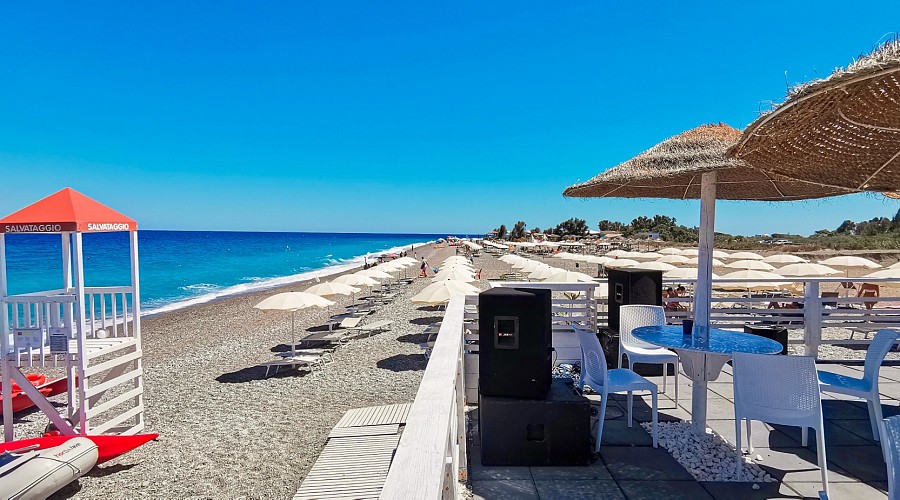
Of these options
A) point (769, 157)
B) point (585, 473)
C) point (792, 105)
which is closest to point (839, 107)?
point (792, 105)

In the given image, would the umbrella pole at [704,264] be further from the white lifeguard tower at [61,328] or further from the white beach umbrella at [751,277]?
the white beach umbrella at [751,277]

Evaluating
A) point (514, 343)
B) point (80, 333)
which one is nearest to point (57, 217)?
point (80, 333)

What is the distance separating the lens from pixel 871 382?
349cm

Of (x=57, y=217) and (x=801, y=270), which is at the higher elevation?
(x=57, y=217)

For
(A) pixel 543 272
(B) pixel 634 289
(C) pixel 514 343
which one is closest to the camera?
(C) pixel 514 343

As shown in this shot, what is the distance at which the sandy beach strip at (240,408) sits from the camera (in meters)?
4.93

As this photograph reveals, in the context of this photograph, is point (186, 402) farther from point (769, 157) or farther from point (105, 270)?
point (105, 270)

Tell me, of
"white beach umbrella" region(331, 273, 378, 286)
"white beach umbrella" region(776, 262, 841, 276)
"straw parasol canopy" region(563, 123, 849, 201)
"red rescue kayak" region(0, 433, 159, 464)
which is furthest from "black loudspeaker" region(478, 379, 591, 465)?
"white beach umbrella" region(776, 262, 841, 276)

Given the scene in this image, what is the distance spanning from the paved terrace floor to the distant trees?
62452 mm

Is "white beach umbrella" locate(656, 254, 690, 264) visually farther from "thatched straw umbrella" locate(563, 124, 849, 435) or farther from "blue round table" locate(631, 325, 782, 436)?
"blue round table" locate(631, 325, 782, 436)

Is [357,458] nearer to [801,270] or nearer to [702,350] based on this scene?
[702,350]

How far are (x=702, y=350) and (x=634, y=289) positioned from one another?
207 centimetres

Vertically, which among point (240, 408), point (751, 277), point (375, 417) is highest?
point (751, 277)

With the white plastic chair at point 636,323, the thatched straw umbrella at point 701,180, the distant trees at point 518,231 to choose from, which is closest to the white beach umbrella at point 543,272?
the thatched straw umbrella at point 701,180
